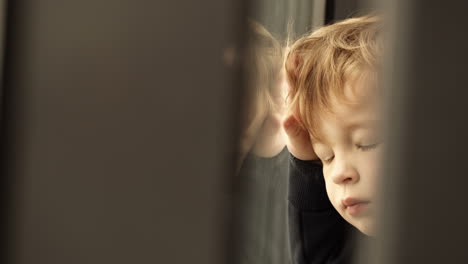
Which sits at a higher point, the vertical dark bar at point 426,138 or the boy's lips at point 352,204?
the vertical dark bar at point 426,138

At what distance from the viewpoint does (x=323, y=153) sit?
356 mm

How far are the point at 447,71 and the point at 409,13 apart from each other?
3 cm

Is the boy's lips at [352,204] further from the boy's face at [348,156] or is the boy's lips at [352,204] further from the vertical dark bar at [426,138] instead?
the vertical dark bar at [426,138]

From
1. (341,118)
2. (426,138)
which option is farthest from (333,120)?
(426,138)

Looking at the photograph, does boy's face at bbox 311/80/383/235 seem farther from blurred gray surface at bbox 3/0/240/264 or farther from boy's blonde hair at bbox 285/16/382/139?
blurred gray surface at bbox 3/0/240/264

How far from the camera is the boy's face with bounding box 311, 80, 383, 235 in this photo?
1.04 ft

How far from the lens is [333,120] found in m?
0.34

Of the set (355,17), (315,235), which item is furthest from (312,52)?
(315,235)

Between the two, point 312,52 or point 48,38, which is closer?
point 48,38

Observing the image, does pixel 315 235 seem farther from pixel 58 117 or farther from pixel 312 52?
pixel 58 117

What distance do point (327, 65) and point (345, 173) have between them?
0.27 feet

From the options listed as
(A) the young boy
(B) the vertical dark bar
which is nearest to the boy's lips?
(A) the young boy

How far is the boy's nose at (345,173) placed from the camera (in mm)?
339

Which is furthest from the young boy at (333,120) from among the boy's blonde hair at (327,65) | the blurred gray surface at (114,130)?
the blurred gray surface at (114,130)
